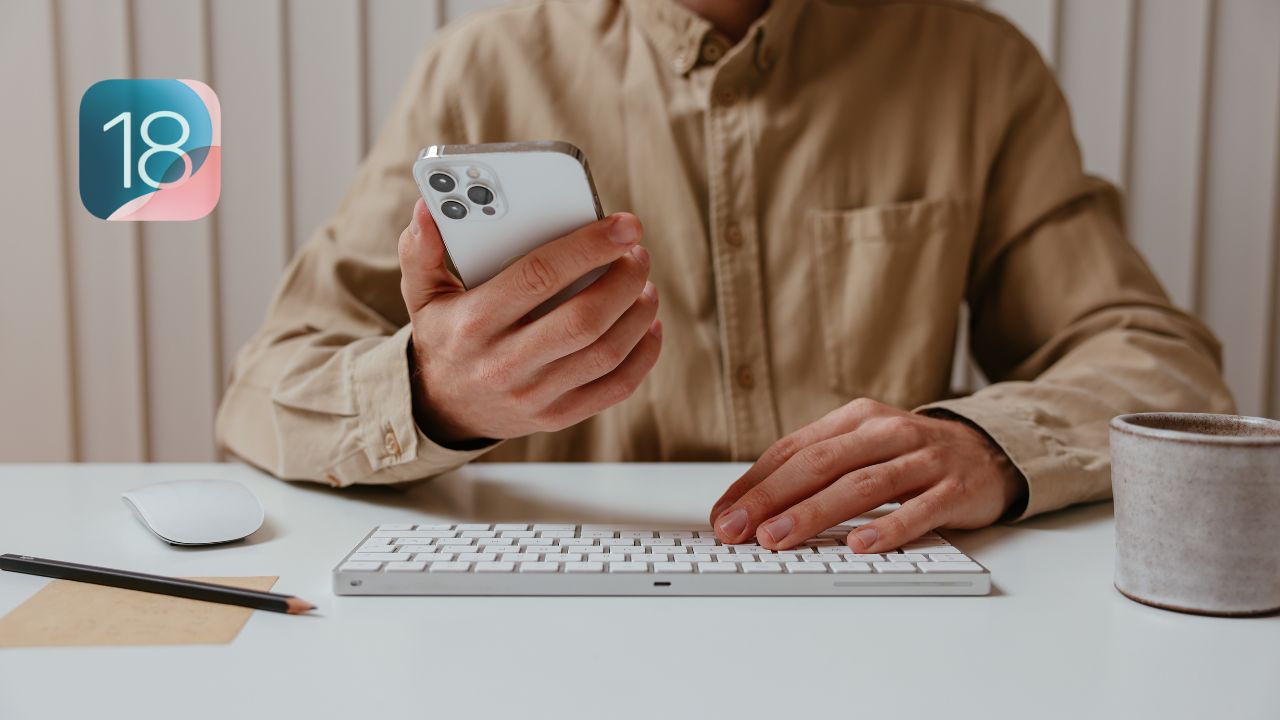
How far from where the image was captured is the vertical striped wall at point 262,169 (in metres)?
1.20

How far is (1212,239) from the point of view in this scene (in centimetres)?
124

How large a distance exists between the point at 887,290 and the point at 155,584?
72cm

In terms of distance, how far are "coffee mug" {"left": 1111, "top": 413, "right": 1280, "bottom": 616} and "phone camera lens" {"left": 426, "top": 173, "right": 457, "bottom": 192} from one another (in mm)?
358

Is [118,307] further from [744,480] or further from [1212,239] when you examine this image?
[1212,239]

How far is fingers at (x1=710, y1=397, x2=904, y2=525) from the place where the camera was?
57cm

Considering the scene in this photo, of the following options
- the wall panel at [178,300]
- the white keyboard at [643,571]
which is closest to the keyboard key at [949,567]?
the white keyboard at [643,571]

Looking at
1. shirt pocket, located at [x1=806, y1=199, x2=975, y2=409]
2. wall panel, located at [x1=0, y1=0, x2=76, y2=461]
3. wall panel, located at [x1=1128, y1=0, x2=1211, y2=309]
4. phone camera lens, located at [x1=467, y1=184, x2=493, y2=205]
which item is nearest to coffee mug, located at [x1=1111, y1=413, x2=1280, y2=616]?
phone camera lens, located at [x1=467, y1=184, x2=493, y2=205]

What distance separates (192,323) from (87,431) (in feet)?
0.72

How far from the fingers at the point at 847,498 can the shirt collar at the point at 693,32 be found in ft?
1.69

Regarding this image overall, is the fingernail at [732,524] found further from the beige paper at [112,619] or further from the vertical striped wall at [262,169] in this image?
the vertical striped wall at [262,169]

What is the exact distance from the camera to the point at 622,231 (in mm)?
491

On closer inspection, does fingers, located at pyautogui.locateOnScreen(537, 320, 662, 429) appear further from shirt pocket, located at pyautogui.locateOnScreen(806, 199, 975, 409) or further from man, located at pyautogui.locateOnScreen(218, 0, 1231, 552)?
shirt pocket, located at pyautogui.locateOnScreen(806, 199, 975, 409)

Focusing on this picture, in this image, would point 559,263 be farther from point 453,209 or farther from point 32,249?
point 32,249

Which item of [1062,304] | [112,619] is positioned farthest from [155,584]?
[1062,304]
